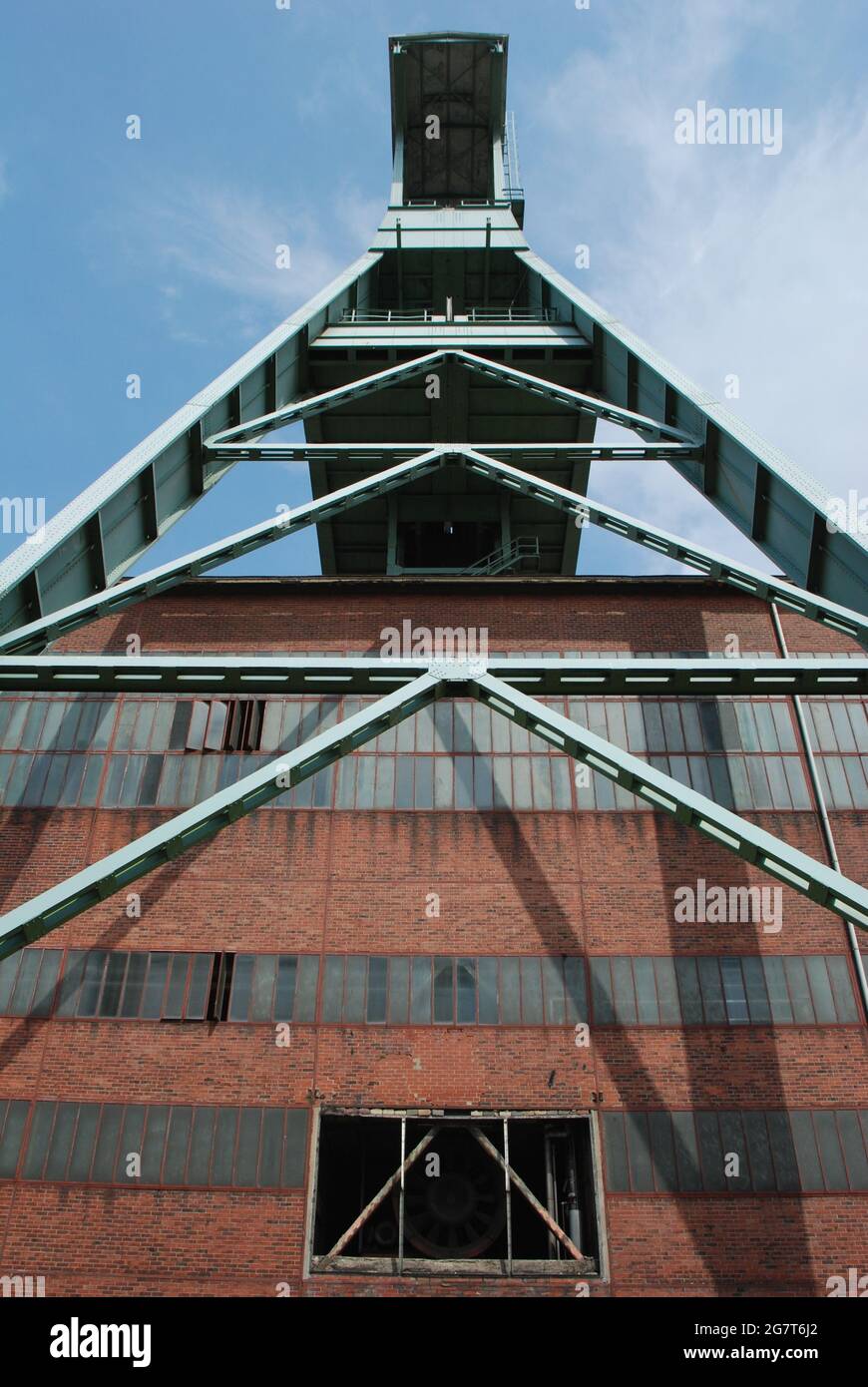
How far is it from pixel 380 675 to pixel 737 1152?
28.0 feet

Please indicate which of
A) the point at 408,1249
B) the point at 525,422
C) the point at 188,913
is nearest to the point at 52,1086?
the point at 188,913

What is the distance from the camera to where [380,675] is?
8.20 metres

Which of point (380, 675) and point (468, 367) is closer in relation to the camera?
point (380, 675)

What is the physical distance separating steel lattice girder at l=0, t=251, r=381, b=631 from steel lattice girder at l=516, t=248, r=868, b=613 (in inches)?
198

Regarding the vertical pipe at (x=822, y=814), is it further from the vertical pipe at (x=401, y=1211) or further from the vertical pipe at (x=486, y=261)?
the vertical pipe at (x=486, y=261)

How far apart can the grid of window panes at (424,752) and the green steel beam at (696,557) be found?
4.92 metres

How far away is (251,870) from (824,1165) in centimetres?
889

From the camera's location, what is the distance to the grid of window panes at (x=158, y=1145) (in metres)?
11.8

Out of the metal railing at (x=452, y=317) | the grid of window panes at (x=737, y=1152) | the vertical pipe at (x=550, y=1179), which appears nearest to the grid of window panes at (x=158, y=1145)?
the vertical pipe at (x=550, y=1179)

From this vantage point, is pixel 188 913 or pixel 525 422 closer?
pixel 188 913

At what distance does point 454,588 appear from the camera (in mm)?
16500

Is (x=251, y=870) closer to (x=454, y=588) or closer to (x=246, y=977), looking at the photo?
(x=246, y=977)

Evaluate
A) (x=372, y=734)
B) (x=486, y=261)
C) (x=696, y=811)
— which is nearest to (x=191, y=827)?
(x=372, y=734)

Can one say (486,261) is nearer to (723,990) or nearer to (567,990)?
(567,990)
